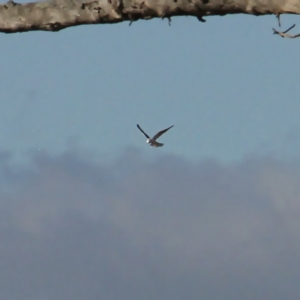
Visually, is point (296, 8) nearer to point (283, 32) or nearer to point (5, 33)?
point (283, 32)

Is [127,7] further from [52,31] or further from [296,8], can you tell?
[296,8]

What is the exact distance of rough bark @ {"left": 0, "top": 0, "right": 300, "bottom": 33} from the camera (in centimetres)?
966

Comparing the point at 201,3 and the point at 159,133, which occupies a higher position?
the point at 201,3

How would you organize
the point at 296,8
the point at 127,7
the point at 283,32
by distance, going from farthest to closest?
the point at 283,32
the point at 127,7
the point at 296,8

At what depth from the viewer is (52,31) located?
10.5 metres

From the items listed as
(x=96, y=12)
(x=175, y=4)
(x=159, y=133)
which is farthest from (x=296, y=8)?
(x=159, y=133)

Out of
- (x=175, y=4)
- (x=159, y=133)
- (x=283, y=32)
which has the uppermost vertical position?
(x=175, y=4)

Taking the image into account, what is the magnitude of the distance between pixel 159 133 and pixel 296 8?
11947mm

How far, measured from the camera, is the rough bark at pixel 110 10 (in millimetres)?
9656

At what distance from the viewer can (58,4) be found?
10375 millimetres

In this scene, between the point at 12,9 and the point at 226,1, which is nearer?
the point at 226,1

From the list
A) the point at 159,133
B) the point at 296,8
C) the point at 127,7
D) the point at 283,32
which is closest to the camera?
the point at 296,8

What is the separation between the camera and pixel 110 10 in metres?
10.2

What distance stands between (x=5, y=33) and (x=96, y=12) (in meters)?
1.05
